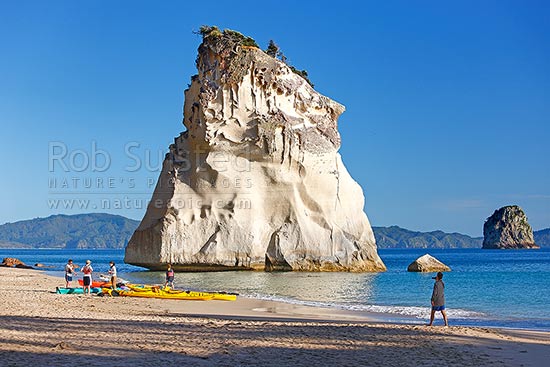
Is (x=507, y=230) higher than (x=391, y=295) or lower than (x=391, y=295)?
higher

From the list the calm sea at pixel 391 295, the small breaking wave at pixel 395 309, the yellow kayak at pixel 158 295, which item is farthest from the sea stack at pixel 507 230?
the yellow kayak at pixel 158 295

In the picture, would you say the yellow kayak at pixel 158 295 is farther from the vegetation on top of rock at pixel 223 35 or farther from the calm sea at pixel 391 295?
the vegetation on top of rock at pixel 223 35

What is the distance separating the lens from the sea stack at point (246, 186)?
40.2 m

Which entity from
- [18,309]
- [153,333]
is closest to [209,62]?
[18,309]

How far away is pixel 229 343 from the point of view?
36.9 ft

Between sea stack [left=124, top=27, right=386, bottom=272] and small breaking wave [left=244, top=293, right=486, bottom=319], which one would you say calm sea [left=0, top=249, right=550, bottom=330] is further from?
sea stack [left=124, top=27, right=386, bottom=272]

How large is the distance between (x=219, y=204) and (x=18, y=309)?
82.3 ft

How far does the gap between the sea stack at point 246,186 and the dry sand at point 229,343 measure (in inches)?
918

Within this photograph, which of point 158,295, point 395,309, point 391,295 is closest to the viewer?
point 395,309

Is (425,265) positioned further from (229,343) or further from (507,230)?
(507,230)

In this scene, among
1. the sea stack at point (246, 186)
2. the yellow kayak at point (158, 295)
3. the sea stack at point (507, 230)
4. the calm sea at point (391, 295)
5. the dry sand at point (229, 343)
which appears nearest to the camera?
the dry sand at point (229, 343)

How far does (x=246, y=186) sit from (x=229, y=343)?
30303 millimetres

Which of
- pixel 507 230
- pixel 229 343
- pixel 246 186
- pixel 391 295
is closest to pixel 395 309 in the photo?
pixel 391 295

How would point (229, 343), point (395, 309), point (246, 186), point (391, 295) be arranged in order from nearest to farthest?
1. point (229, 343)
2. point (395, 309)
3. point (391, 295)
4. point (246, 186)
